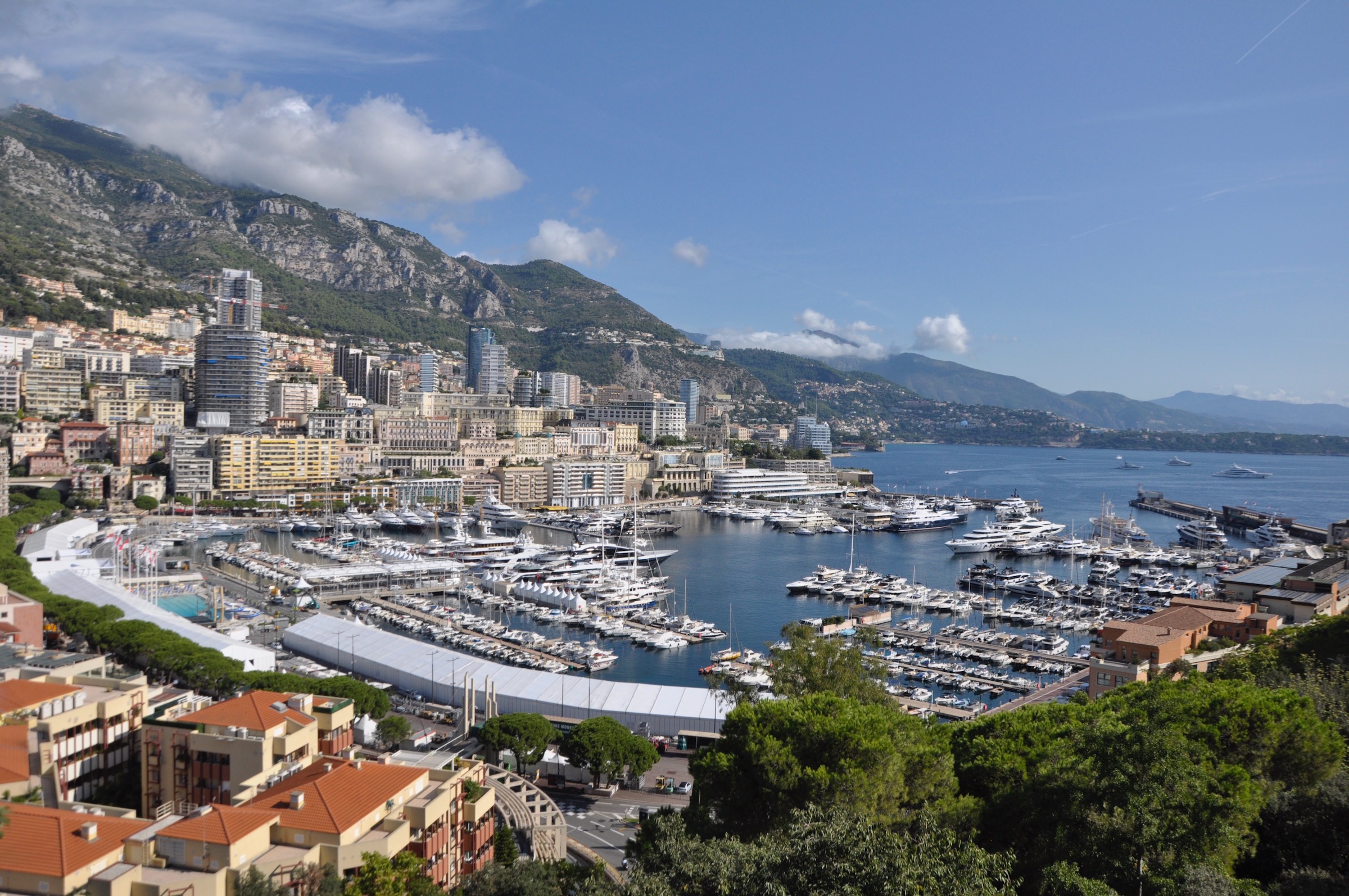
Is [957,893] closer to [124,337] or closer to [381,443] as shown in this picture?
[381,443]

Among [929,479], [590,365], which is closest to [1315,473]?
[929,479]

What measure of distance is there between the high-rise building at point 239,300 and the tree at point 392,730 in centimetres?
6775

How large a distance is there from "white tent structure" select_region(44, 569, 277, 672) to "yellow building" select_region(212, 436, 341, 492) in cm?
2428

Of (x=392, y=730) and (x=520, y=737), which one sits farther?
(x=392, y=730)

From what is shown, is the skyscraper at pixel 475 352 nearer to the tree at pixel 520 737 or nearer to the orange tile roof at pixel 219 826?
the tree at pixel 520 737

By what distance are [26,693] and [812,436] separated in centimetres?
9690

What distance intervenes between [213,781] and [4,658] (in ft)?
22.1

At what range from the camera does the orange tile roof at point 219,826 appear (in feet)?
24.5

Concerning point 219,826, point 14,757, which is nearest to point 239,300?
point 14,757

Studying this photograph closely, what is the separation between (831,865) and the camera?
583cm

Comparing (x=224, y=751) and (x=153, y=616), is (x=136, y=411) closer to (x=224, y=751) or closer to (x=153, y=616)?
(x=153, y=616)

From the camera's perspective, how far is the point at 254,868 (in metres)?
7.22

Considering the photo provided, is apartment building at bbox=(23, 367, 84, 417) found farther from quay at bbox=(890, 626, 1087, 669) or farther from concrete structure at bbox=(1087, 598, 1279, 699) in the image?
concrete structure at bbox=(1087, 598, 1279, 699)

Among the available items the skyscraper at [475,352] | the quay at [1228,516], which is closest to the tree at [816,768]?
the quay at [1228,516]
